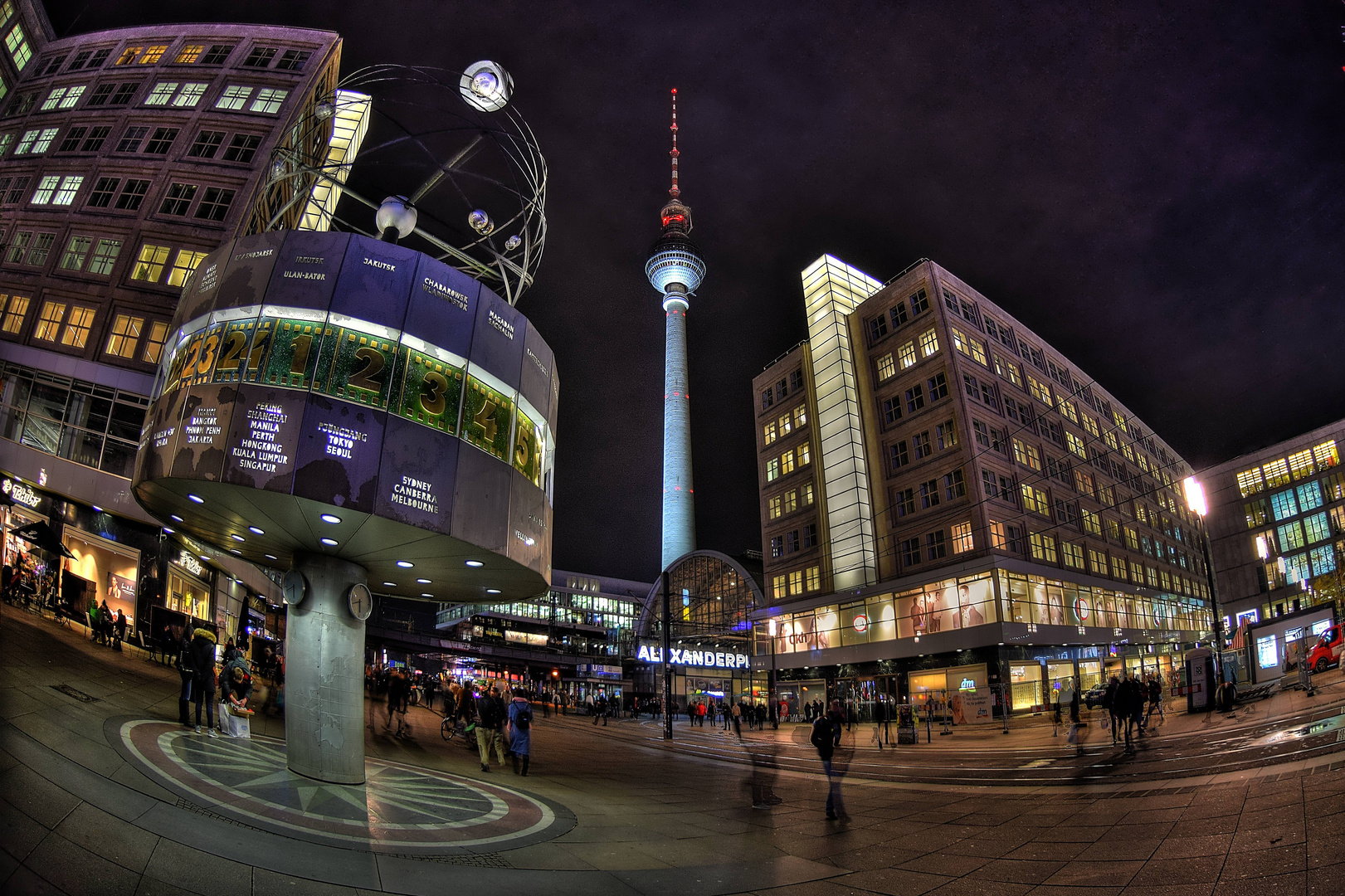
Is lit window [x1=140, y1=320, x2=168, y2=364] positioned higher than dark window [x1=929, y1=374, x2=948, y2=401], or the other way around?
dark window [x1=929, y1=374, x2=948, y2=401]

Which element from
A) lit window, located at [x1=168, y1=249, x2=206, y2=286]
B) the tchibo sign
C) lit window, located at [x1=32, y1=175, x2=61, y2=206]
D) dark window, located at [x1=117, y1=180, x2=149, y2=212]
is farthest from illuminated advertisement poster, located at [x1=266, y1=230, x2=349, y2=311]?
the tchibo sign

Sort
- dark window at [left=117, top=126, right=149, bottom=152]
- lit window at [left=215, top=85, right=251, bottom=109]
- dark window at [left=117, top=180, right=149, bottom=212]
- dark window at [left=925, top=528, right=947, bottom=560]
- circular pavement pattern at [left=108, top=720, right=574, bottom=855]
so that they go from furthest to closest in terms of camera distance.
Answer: dark window at [left=925, top=528, right=947, bottom=560] < lit window at [left=215, top=85, right=251, bottom=109] < dark window at [left=117, top=126, right=149, bottom=152] < dark window at [left=117, top=180, right=149, bottom=212] < circular pavement pattern at [left=108, top=720, right=574, bottom=855]

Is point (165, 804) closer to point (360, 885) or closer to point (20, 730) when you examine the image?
point (20, 730)

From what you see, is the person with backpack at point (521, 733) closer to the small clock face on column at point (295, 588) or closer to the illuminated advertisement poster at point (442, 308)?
the small clock face on column at point (295, 588)

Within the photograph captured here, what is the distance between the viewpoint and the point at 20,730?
862cm

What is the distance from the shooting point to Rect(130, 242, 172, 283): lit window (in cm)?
2816

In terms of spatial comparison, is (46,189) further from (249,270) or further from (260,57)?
(249,270)

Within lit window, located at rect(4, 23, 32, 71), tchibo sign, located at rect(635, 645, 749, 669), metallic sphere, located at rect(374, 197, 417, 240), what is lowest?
tchibo sign, located at rect(635, 645, 749, 669)

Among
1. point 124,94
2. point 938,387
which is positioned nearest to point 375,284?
point 124,94

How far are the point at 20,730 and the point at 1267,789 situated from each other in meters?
16.7

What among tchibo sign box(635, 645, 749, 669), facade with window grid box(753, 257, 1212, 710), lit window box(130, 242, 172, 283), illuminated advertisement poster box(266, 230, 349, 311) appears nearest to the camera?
illuminated advertisement poster box(266, 230, 349, 311)

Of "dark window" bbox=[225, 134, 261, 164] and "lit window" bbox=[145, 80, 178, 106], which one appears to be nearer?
"dark window" bbox=[225, 134, 261, 164]

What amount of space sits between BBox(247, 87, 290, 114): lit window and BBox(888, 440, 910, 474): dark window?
151 feet

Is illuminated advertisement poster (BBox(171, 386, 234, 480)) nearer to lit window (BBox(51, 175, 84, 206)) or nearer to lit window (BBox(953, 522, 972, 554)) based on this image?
lit window (BBox(51, 175, 84, 206))
